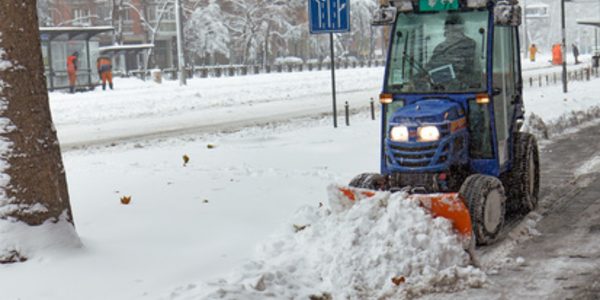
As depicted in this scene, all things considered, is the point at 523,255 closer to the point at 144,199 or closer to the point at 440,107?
the point at 440,107

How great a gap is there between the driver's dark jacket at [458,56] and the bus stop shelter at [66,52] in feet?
97.7

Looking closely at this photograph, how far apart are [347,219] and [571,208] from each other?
335 cm

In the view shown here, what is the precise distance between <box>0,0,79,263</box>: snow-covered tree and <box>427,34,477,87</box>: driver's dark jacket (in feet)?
12.4

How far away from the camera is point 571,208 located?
9.10 m

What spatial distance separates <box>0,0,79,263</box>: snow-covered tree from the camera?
6.57 metres

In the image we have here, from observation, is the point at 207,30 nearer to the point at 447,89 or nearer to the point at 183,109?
the point at 183,109

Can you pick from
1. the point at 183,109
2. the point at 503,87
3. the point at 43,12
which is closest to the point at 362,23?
the point at 43,12

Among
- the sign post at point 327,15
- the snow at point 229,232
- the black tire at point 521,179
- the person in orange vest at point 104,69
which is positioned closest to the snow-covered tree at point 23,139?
the snow at point 229,232

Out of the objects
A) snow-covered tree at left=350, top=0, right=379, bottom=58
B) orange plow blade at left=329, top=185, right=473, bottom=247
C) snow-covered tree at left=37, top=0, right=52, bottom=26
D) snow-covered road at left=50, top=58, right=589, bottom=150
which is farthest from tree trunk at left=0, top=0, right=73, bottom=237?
snow-covered tree at left=350, top=0, right=379, bottom=58

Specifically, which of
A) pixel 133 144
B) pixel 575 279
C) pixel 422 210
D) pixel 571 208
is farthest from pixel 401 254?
pixel 133 144

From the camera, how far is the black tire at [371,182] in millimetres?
7891

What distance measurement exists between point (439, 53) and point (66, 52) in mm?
32189

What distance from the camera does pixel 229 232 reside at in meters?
7.88

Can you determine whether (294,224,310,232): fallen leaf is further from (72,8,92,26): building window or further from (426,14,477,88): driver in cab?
(72,8,92,26): building window
